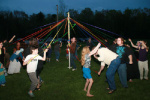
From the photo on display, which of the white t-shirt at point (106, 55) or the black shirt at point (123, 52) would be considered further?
the black shirt at point (123, 52)

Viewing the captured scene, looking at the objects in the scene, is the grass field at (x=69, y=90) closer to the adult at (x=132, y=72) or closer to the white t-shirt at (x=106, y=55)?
the adult at (x=132, y=72)

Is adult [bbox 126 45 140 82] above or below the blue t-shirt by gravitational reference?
below

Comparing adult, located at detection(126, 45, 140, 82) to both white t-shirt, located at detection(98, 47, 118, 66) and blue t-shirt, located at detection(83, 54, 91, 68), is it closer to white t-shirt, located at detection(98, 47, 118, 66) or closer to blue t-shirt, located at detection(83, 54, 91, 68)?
white t-shirt, located at detection(98, 47, 118, 66)

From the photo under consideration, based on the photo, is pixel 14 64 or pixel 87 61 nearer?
pixel 87 61

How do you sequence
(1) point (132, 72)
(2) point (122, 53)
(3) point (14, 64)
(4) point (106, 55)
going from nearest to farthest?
(4) point (106, 55), (2) point (122, 53), (1) point (132, 72), (3) point (14, 64)

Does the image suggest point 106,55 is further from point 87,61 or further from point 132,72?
point 132,72

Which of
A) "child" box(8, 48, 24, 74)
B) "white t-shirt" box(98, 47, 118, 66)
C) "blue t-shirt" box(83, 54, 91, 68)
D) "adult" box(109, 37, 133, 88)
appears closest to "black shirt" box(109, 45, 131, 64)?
"adult" box(109, 37, 133, 88)

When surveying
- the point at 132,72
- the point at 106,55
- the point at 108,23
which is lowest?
the point at 132,72

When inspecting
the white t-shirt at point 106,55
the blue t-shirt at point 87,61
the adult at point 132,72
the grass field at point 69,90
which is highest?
the white t-shirt at point 106,55

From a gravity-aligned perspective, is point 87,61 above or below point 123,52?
below

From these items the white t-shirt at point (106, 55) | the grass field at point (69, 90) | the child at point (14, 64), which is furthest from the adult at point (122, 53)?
the child at point (14, 64)

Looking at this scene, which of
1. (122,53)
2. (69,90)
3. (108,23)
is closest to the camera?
(122,53)

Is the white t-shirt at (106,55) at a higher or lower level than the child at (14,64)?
higher

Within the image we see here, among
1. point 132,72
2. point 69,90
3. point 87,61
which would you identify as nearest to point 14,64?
point 69,90
